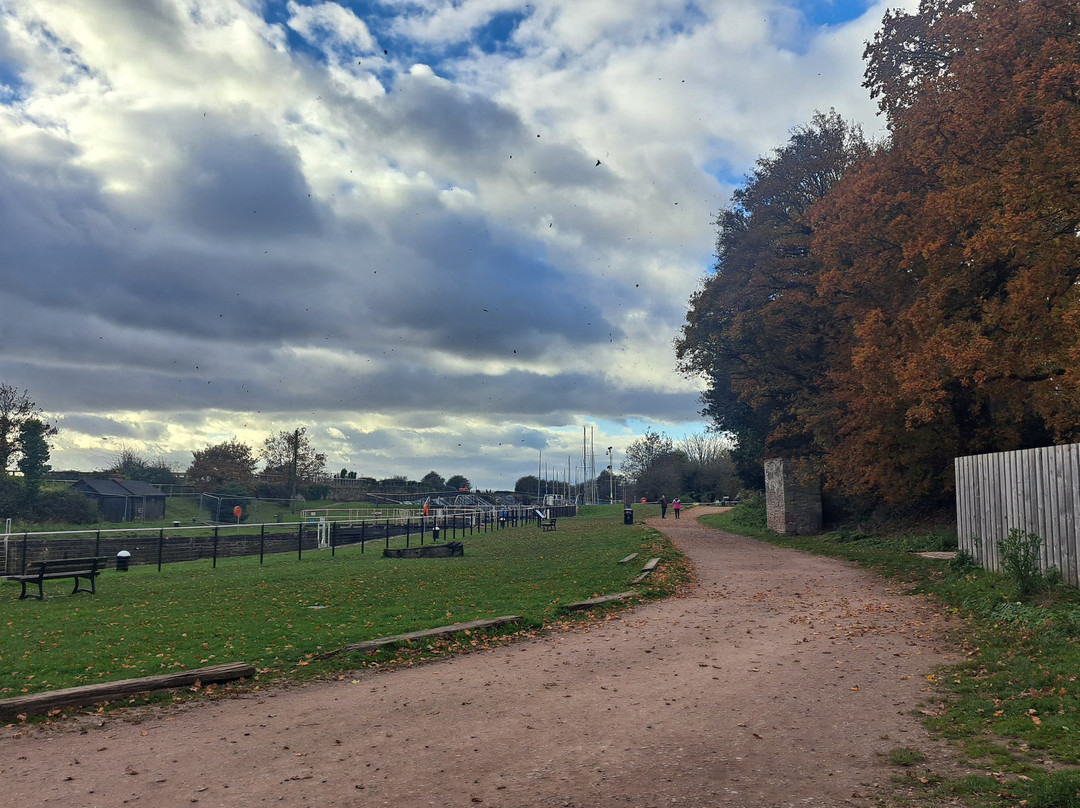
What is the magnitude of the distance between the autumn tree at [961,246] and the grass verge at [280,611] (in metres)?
7.57

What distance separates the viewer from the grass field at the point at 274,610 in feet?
29.1

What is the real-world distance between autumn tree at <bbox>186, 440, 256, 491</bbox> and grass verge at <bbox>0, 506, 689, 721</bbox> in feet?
217

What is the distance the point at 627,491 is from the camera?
114 m

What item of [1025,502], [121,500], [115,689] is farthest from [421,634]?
[121,500]

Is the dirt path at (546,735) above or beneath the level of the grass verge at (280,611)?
above

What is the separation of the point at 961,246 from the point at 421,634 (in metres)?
16.2

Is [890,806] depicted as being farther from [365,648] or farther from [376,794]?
[365,648]

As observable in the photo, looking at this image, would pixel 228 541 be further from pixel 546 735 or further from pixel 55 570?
pixel 546 735

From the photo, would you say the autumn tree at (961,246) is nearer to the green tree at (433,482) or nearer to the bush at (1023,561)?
the bush at (1023,561)

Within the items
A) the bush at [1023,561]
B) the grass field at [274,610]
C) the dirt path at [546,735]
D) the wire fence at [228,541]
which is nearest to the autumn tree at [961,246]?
the bush at [1023,561]

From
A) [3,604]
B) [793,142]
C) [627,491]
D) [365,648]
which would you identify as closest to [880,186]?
[793,142]

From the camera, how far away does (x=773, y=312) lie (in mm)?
29656

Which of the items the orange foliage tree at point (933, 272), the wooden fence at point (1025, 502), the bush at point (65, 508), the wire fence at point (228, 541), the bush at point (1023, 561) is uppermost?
Result: the orange foliage tree at point (933, 272)

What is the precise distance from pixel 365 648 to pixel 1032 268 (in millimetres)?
15430
